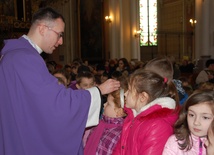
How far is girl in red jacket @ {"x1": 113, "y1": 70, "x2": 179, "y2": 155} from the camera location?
8.93 feet

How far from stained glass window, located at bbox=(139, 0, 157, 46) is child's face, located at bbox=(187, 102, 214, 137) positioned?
27785 millimetres

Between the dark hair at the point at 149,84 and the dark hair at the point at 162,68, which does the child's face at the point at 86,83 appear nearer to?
the dark hair at the point at 162,68

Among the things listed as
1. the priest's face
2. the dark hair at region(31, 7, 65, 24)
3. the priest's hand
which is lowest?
the priest's hand

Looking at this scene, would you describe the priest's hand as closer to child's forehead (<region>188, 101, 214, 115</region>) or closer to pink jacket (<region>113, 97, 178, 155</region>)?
pink jacket (<region>113, 97, 178, 155</region>)

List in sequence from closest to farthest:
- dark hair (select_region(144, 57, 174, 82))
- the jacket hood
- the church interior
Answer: the jacket hood
dark hair (select_region(144, 57, 174, 82))
the church interior

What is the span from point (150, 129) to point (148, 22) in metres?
28.4

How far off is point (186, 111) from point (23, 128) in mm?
1476

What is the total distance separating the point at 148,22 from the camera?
30312 mm

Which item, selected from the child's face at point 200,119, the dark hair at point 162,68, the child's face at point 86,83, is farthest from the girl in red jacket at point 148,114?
the child's face at point 86,83

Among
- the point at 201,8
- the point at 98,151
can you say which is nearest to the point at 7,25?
the point at 201,8

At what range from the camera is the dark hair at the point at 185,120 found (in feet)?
8.59

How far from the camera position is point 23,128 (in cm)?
301

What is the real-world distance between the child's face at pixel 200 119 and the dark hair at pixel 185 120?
4 cm

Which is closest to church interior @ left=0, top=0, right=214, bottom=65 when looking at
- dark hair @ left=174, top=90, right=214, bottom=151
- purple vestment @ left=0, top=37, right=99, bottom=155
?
purple vestment @ left=0, top=37, right=99, bottom=155
